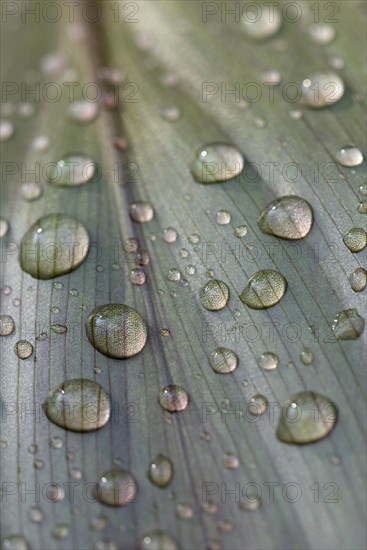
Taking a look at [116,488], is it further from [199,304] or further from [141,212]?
[141,212]

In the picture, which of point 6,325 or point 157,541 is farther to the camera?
point 6,325

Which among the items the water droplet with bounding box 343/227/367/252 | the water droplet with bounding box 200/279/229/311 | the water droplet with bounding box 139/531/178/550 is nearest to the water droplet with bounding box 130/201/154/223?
the water droplet with bounding box 200/279/229/311

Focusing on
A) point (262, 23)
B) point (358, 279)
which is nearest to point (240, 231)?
point (358, 279)

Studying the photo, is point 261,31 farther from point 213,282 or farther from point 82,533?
point 82,533

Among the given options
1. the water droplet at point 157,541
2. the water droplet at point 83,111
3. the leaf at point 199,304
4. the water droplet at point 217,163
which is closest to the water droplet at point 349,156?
the leaf at point 199,304

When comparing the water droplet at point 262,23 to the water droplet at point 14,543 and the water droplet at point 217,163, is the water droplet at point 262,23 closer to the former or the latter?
the water droplet at point 217,163
